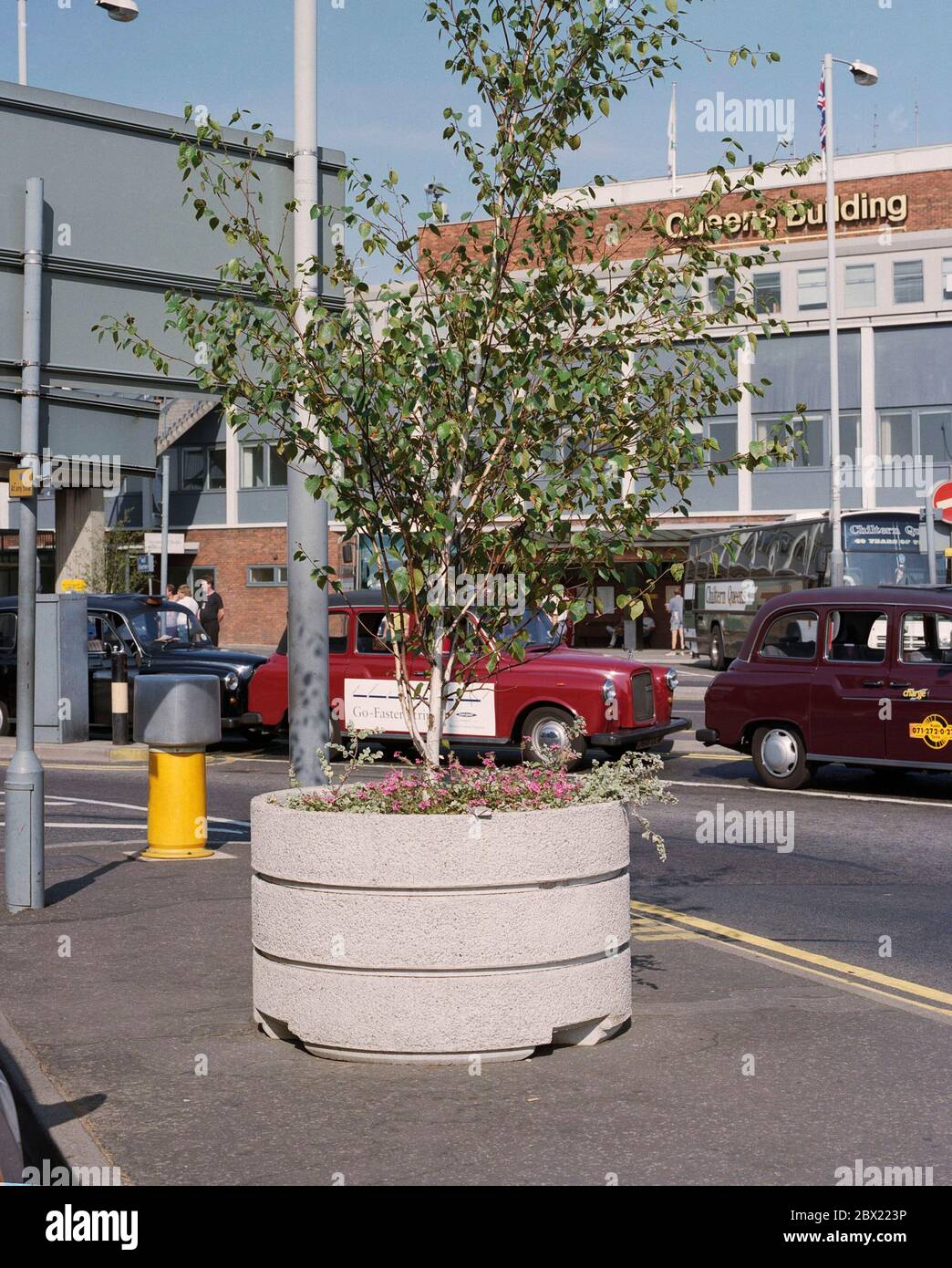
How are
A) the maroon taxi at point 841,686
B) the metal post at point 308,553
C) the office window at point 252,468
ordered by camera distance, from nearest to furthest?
the metal post at point 308,553 → the maroon taxi at point 841,686 → the office window at point 252,468

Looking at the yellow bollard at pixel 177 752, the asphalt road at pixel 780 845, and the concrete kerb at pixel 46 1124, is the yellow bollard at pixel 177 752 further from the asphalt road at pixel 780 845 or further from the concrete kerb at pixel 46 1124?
the concrete kerb at pixel 46 1124

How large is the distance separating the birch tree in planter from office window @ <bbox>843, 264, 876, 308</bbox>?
4246 cm

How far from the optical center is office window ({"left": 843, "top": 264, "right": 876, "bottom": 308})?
47219 millimetres

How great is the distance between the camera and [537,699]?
16.6 m

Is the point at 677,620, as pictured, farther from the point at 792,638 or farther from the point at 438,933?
the point at 438,933

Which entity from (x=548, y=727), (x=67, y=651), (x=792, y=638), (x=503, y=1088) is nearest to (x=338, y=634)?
(x=67, y=651)

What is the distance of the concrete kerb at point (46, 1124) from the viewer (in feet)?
15.1

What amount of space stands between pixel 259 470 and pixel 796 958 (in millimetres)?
50682

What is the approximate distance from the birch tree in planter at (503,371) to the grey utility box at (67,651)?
991cm

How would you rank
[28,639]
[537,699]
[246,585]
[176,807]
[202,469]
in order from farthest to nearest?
[202,469]
[246,585]
[537,699]
[176,807]
[28,639]

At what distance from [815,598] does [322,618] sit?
7.13m

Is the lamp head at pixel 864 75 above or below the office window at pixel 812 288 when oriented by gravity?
above

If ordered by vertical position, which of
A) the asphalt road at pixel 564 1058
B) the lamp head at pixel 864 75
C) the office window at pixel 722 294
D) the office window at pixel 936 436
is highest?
the lamp head at pixel 864 75

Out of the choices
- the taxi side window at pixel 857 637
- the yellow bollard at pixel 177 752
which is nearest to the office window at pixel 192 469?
the taxi side window at pixel 857 637
